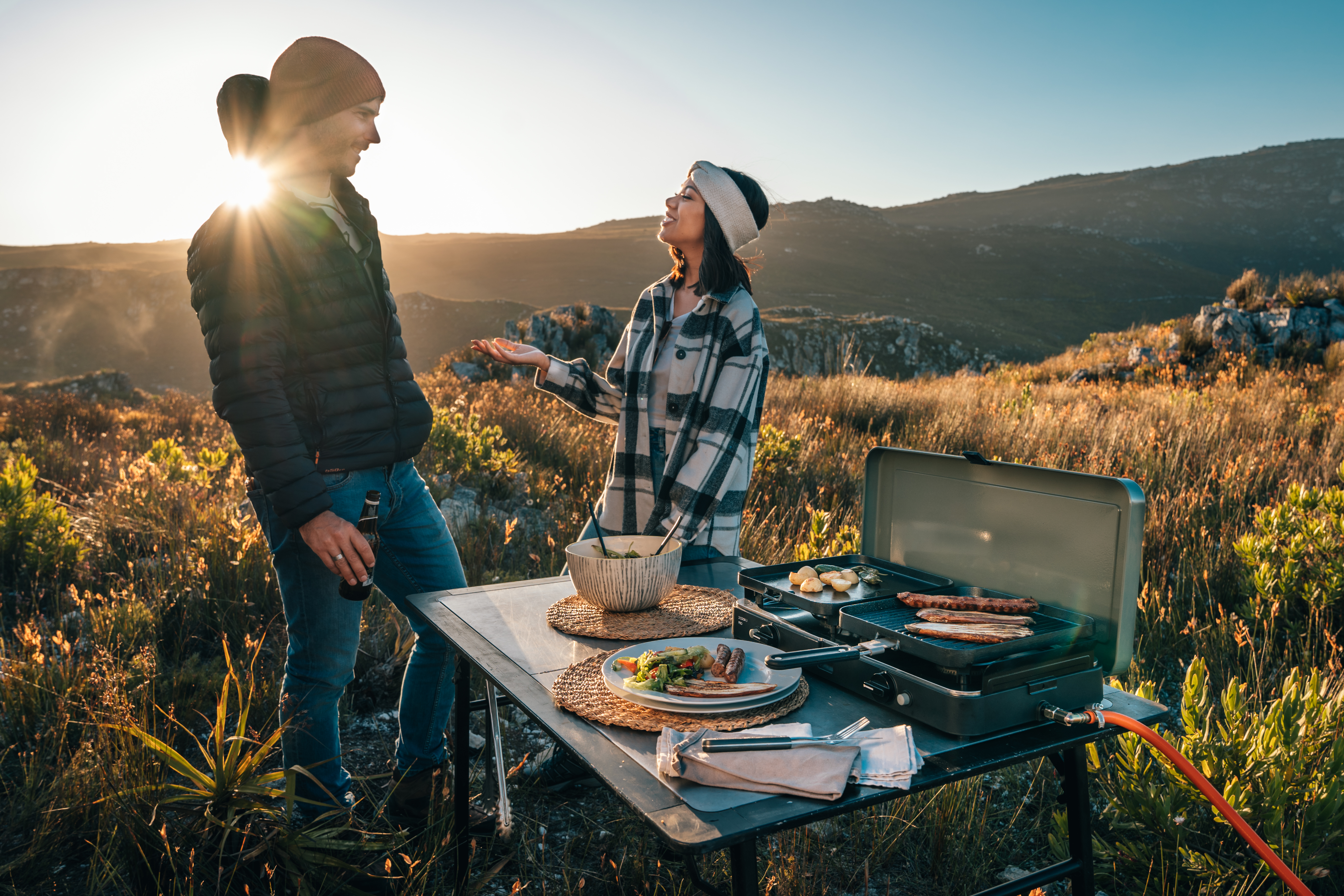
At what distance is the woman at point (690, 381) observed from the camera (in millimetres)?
2516

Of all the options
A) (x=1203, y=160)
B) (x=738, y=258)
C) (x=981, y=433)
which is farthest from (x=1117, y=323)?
(x=1203, y=160)

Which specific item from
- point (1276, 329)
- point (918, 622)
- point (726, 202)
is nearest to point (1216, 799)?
point (918, 622)

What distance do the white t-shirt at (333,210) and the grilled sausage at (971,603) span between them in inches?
68.9

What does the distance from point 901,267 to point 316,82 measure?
94.7 m

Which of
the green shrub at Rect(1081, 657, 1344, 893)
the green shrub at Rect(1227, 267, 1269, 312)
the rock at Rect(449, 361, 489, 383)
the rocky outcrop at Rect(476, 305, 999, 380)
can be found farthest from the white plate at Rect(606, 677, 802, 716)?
the rocky outcrop at Rect(476, 305, 999, 380)

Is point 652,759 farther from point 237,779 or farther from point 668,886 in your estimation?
point 237,779

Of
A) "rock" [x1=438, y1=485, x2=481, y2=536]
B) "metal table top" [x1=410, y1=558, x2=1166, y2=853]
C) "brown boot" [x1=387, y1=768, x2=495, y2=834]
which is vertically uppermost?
"metal table top" [x1=410, y1=558, x2=1166, y2=853]

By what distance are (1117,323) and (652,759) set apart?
246 ft

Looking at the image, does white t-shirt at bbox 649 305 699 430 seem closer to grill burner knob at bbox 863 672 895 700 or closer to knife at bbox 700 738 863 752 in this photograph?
grill burner knob at bbox 863 672 895 700

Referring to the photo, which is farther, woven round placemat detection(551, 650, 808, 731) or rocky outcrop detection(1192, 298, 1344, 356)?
rocky outcrop detection(1192, 298, 1344, 356)

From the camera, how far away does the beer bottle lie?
209cm

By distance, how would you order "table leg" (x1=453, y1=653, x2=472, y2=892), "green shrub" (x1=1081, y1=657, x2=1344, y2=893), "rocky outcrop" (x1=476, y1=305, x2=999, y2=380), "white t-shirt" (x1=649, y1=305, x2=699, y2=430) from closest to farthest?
1. "green shrub" (x1=1081, y1=657, x2=1344, y2=893)
2. "table leg" (x1=453, y1=653, x2=472, y2=892)
3. "white t-shirt" (x1=649, y1=305, x2=699, y2=430)
4. "rocky outcrop" (x1=476, y1=305, x2=999, y2=380)

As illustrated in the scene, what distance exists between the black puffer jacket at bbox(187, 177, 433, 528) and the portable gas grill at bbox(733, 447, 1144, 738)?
114 centimetres

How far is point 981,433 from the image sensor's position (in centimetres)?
757
